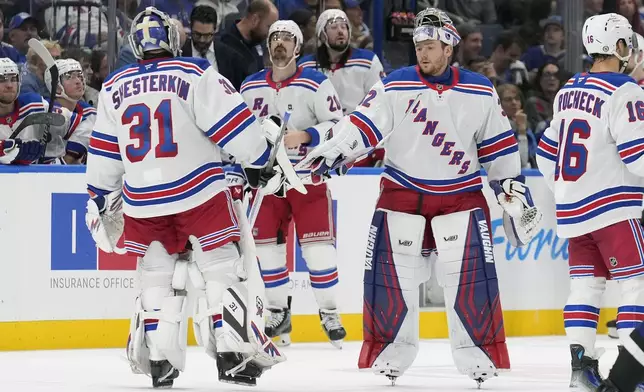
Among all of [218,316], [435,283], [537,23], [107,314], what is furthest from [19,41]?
[537,23]

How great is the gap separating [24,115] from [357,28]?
2482 mm

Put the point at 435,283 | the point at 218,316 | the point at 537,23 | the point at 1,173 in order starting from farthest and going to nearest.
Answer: the point at 537,23, the point at 435,283, the point at 1,173, the point at 218,316

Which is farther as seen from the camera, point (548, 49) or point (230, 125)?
point (548, 49)

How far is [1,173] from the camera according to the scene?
7.27 m

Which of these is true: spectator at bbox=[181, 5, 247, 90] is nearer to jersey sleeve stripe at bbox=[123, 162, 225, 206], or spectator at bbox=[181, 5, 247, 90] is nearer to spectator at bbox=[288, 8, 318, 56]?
spectator at bbox=[288, 8, 318, 56]

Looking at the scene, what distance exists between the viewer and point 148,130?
5484 millimetres

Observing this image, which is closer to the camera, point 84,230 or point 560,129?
point 560,129

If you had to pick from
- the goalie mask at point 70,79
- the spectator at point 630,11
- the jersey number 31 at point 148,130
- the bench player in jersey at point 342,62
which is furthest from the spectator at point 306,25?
the jersey number 31 at point 148,130

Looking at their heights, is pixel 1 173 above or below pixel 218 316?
above

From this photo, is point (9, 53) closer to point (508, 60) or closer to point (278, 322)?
point (278, 322)

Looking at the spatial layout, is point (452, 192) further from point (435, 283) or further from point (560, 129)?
point (435, 283)

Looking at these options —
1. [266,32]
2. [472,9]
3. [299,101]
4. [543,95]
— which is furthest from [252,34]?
[543,95]

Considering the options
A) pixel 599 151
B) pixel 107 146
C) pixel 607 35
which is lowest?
pixel 599 151

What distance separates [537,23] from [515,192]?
193 inches
